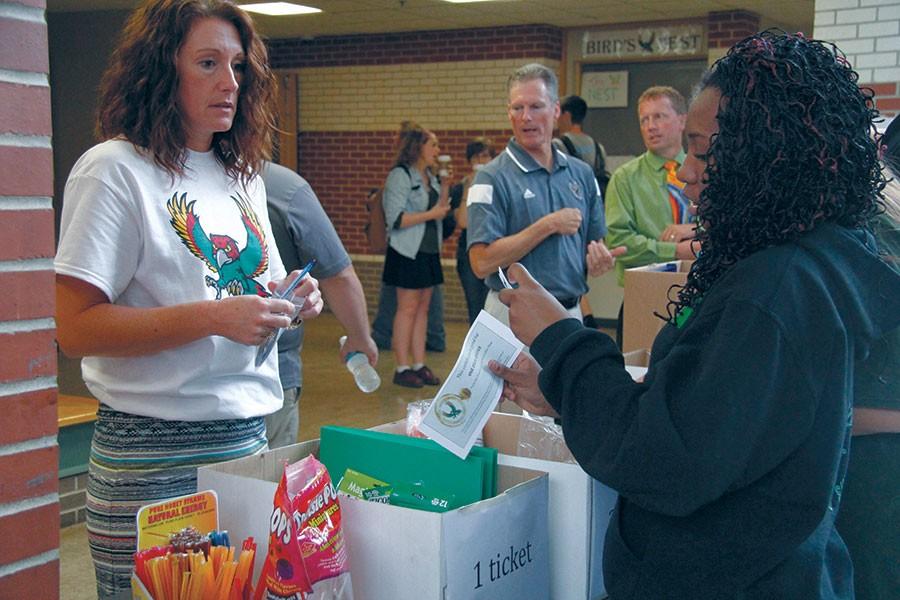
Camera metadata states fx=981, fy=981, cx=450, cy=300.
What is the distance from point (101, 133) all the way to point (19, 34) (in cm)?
74

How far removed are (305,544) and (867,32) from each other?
4.68m

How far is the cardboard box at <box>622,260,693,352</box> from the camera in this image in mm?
2844

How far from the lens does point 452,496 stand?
158 cm

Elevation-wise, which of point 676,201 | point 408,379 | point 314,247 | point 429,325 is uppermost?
point 676,201

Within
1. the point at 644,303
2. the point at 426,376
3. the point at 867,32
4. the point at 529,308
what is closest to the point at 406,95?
the point at 426,376

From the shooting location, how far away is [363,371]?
260 centimetres

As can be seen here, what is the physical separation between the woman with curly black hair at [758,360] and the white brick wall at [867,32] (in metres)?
4.13

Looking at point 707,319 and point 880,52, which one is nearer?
point 707,319

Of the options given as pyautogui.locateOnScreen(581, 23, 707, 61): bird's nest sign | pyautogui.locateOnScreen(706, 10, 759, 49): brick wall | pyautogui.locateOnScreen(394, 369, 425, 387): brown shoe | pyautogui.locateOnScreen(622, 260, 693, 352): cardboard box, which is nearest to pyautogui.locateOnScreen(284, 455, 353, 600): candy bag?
pyautogui.locateOnScreen(622, 260, 693, 352): cardboard box

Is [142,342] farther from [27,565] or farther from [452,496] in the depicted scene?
[452,496]

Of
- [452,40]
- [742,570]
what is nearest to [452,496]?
[742,570]

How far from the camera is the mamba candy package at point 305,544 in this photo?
1361 millimetres

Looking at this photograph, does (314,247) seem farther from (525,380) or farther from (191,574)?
(191,574)

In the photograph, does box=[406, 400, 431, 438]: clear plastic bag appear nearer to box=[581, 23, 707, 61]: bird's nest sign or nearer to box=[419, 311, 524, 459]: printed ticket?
box=[419, 311, 524, 459]: printed ticket
